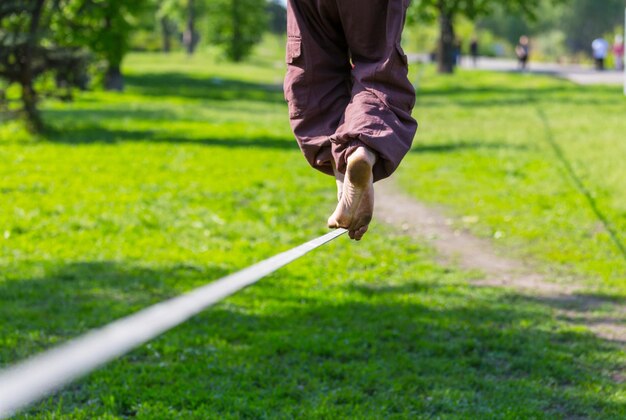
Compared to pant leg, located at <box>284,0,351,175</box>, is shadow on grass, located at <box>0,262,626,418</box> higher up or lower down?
lower down

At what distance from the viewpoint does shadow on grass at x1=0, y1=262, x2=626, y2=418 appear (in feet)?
16.6

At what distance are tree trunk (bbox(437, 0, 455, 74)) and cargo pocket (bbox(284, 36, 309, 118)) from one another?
108ft

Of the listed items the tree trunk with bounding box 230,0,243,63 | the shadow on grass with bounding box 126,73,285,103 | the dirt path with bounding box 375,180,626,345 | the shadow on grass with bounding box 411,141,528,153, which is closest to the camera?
the dirt path with bounding box 375,180,626,345

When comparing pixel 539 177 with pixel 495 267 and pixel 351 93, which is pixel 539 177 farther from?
pixel 351 93

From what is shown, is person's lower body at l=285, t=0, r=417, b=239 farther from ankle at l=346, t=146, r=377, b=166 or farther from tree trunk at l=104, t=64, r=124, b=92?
tree trunk at l=104, t=64, r=124, b=92

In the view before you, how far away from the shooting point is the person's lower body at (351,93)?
11.8ft

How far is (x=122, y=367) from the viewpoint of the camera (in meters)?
5.57

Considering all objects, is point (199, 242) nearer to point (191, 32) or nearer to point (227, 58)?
point (227, 58)

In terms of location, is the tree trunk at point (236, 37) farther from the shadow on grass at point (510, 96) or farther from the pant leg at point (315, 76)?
the pant leg at point (315, 76)

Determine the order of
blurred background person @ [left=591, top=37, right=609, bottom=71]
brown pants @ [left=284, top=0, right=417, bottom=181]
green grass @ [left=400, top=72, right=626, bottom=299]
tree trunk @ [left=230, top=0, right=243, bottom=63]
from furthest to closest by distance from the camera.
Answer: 1. tree trunk @ [left=230, top=0, right=243, bottom=63]
2. blurred background person @ [left=591, top=37, right=609, bottom=71]
3. green grass @ [left=400, top=72, right=626, bottom=299]
4. brown pants @ [left=284, top=0, right=417, bottom=181]

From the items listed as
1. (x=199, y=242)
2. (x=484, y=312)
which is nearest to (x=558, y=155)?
(x=199, y=242)

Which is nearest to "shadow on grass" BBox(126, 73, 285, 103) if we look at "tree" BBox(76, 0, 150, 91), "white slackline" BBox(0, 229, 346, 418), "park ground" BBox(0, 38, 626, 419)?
"tree" BBox(76, 0, 150, 91)

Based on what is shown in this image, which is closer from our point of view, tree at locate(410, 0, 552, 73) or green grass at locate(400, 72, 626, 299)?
green grass at locate(400, 72, 626, 299)

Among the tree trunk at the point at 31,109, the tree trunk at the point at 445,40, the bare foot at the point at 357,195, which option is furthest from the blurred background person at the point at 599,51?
the bare foot at the point at 357,195
